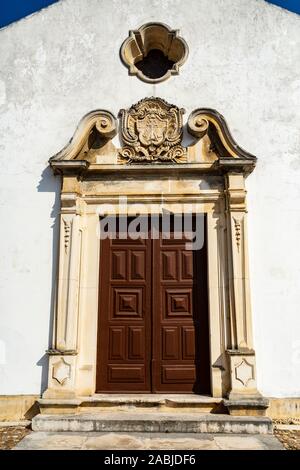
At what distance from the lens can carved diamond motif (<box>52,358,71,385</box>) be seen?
5242 millimetres

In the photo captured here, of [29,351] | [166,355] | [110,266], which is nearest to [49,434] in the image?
[29,351]

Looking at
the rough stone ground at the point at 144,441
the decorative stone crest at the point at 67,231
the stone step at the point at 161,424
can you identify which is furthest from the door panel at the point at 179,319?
the decorative stone crest at the point at 67,231

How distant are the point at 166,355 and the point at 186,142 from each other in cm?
286

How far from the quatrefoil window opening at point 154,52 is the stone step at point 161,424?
14.7 feet

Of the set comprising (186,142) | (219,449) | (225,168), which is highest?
(186,142)

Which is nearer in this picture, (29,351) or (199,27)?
(29,351)

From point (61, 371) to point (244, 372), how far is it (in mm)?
2202

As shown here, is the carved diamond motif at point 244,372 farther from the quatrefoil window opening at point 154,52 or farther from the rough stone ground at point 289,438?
the quatrefoil window opening at point 154,52

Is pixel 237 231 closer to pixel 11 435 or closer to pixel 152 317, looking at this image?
pixel 152 317

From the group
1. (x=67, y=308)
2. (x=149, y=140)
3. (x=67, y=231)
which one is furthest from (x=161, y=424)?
(x=149, y=140)

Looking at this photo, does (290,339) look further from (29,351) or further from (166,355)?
(29,351)

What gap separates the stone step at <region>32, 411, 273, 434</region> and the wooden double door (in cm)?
→ 66

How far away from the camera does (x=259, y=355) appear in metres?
5.32

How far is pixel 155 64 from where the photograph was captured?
258 inches
